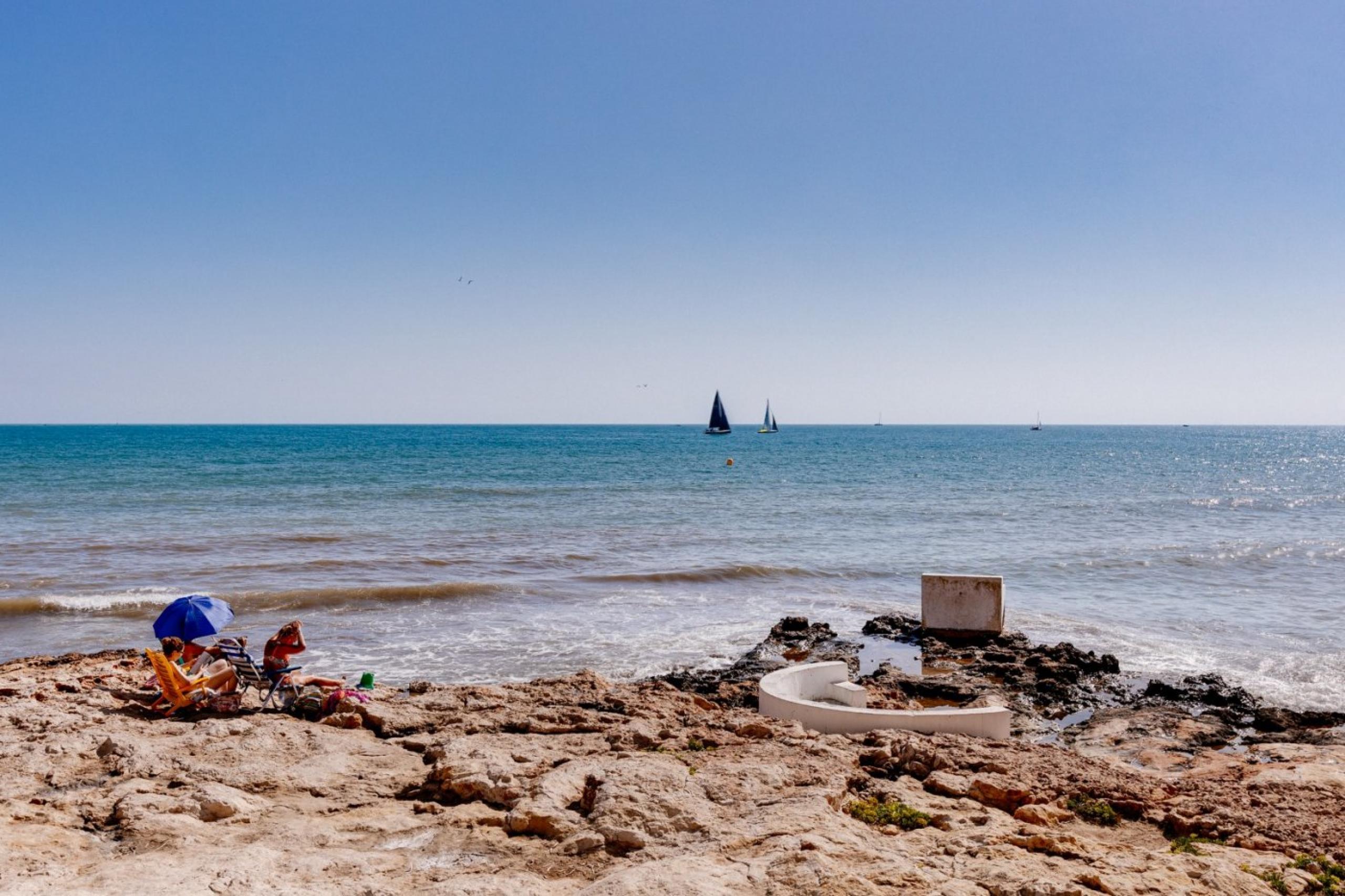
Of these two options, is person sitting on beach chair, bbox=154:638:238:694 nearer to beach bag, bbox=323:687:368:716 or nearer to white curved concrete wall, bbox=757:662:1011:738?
beach bag, bbox=323:687:368:716

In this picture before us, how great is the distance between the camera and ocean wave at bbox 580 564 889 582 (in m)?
19.2

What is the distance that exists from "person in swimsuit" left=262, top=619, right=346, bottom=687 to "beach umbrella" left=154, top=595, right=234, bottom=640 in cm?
56

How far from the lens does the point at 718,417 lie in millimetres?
124188

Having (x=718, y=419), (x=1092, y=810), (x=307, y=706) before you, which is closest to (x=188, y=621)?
(x=307, y=706)

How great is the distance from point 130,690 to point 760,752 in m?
6.97

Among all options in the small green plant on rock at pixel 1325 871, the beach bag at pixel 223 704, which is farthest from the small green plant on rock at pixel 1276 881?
the beach bag at pixel 223 704

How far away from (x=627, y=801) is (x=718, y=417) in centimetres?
11860

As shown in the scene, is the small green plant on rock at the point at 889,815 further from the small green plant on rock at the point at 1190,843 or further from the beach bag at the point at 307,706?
the beach bag at the point at 307,706

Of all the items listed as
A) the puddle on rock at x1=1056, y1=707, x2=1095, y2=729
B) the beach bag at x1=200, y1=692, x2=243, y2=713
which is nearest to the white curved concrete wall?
the puddle on rock at x1=1056, y1=707, x2=1095, y2=729

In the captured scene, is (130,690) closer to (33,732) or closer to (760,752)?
(33,732)

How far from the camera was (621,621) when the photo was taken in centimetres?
1534

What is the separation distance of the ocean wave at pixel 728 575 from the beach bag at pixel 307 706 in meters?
10.4

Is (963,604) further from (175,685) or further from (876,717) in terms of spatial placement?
(175,685)

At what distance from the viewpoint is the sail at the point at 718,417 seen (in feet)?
406
